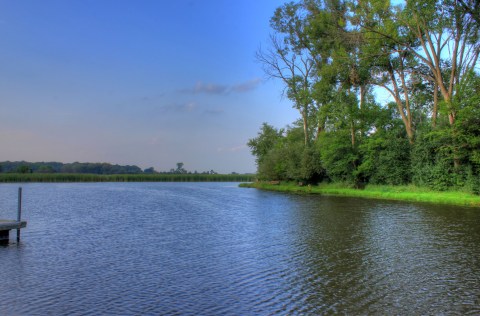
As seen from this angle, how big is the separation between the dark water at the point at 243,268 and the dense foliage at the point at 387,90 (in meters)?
14.5

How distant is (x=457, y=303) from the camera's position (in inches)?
288

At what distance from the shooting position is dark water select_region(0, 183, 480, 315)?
7289mm

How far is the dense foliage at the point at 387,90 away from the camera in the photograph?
2989 cm

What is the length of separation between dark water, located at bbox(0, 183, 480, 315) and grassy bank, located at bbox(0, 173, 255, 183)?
59611 mm

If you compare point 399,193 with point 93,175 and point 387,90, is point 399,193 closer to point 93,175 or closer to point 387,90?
point 387,90

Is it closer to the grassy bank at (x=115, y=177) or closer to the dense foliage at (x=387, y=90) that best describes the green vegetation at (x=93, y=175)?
the grassy bank at (x=115, y=177)

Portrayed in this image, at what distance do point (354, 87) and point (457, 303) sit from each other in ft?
129

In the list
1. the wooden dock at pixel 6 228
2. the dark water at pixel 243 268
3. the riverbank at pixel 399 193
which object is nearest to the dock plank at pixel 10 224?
the wooden dock at pixel 6 228

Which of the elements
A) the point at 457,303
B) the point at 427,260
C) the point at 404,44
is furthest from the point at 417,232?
the point at 404,44

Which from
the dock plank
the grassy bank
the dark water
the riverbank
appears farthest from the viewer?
the grassy bank

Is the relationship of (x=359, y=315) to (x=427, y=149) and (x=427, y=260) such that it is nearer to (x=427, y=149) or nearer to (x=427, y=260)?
(x=427, y=260)

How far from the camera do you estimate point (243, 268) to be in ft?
33.4

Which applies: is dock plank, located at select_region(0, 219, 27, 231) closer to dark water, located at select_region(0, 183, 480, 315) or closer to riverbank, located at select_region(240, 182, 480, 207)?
dark water, located at select_region(0, 183, 480, 315)

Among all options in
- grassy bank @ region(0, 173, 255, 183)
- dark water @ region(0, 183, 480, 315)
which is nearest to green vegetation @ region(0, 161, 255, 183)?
grassy bank @ region(0, 173, 255, 183)
